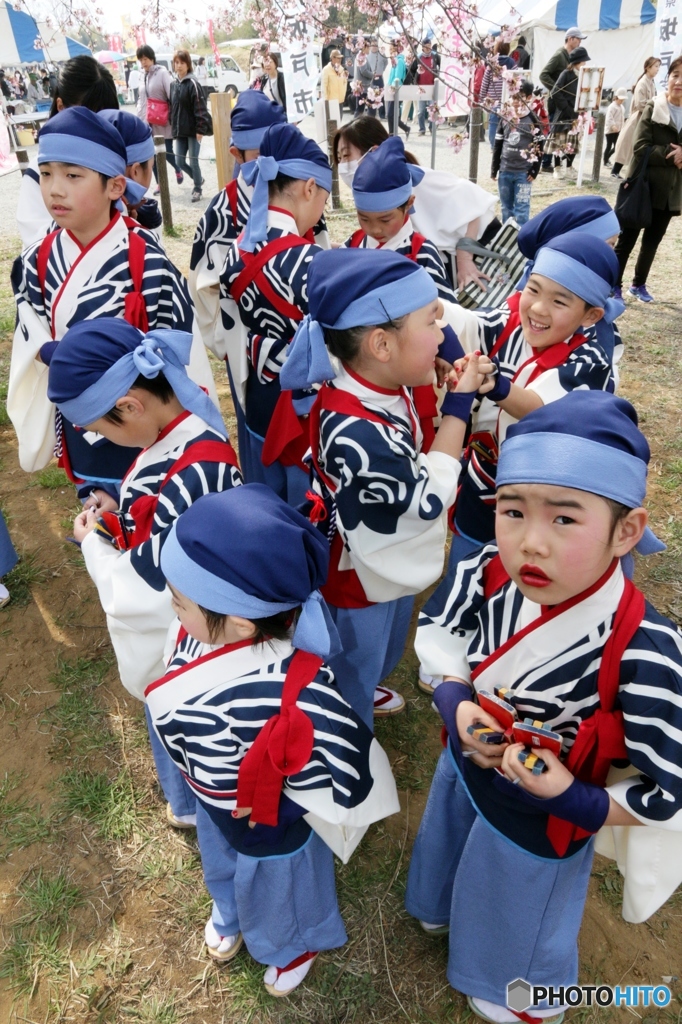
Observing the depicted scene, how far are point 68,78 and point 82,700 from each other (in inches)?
118

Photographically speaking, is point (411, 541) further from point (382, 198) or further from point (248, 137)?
point (248, 137)

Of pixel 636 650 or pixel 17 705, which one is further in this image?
pixel 17 705

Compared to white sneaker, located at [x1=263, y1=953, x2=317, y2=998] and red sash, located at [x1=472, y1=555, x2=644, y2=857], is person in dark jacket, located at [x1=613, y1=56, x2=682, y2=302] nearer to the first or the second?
red sash, located at [x1=472, y1=555, x2=644, y2=857]

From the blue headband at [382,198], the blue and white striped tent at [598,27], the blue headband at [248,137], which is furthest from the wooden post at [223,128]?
the blue and white striped tent at [598,27]

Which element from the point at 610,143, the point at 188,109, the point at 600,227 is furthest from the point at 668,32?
the point at 610,143

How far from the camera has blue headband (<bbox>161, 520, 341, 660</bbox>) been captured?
4.99 feet

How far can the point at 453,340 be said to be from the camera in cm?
219

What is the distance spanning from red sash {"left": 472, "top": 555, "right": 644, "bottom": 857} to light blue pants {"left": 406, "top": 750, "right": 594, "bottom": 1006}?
0.83ft

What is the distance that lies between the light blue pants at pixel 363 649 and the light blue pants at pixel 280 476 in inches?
34.7

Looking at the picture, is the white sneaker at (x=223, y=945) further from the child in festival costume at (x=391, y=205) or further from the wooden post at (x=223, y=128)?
the wooden post at (x=223, y=128)

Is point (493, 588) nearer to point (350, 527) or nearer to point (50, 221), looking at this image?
point (350, 527)

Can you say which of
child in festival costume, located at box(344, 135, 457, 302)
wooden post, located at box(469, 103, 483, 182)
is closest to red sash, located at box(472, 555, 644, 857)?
child in festival costume, located at box(344, 135, 457, 302)

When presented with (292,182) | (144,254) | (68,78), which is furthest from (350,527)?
(68,78)

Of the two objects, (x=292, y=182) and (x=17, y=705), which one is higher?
(x=292, y=182)
